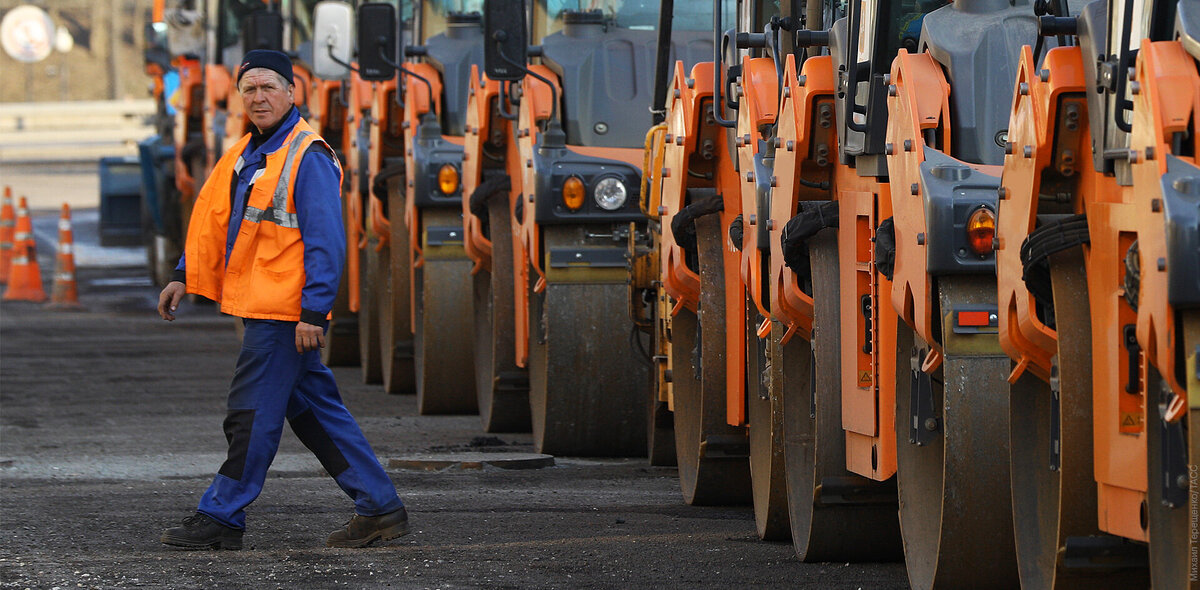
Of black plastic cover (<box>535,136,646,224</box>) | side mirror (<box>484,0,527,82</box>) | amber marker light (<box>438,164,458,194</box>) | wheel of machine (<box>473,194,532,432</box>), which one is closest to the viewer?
side mirror (<box>484,0,527,82</box>)

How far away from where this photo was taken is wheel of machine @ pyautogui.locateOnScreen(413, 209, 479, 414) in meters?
10.7

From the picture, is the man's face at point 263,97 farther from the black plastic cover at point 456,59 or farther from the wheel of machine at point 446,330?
the black plastic cover at point 456,59

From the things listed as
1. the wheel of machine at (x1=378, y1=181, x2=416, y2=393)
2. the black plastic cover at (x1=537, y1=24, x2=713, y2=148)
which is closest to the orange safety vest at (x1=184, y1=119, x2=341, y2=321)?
the black plastic cover at (x1=537, y1=24, x2=713, y2=148)

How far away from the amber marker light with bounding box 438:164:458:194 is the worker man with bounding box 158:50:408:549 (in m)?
3.90

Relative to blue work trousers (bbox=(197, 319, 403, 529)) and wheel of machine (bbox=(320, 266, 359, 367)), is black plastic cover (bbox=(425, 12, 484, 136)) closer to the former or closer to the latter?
wheel of machine (bbox=(320, 266, 359, 367))

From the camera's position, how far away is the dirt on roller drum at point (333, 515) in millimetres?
6215

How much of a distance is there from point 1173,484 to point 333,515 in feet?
12.8

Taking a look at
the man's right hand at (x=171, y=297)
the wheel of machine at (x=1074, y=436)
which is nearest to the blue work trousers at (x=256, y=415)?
the man's right hand at (x=171, y=297)

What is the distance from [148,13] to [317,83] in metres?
42.8

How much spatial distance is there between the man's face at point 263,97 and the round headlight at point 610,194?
229cm

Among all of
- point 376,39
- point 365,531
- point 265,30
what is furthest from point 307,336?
point 265,30

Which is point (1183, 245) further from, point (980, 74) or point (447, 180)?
point (447, 180)

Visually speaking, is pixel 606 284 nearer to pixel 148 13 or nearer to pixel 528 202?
pixel 528 202

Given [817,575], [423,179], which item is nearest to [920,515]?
[817,575]
